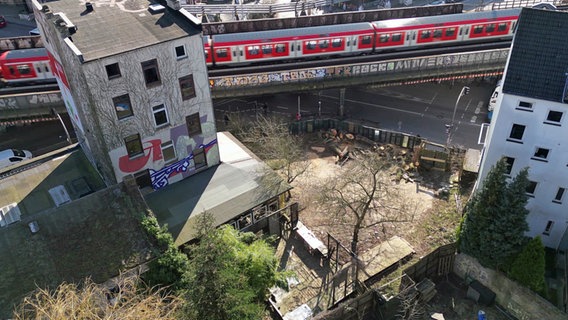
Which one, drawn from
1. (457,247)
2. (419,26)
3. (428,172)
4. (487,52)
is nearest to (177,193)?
(457,247)

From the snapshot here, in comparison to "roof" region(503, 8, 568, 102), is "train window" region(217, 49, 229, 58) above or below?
below

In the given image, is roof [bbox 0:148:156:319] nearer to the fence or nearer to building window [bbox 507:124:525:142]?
the fence

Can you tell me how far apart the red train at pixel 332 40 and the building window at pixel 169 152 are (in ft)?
53.1

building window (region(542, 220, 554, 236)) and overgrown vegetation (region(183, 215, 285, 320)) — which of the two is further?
building window (region(542, 220, 554, 236))

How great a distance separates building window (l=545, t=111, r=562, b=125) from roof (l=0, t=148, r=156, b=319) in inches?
934

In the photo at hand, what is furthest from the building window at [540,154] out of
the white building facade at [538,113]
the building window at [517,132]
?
the building window at [517,132]

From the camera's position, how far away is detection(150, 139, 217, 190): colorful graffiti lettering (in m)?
29.5

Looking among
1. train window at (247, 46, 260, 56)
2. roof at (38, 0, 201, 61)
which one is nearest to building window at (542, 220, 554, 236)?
roof at (38, 0, 201, 61)

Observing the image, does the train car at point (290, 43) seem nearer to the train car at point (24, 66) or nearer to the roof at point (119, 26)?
the roof at point (119, 26)

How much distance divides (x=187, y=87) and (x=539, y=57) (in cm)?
2111

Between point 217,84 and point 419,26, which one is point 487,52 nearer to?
point 419,26

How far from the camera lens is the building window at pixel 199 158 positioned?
3064cm

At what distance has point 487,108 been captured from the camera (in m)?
47.3

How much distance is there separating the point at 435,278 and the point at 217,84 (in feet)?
82.8
